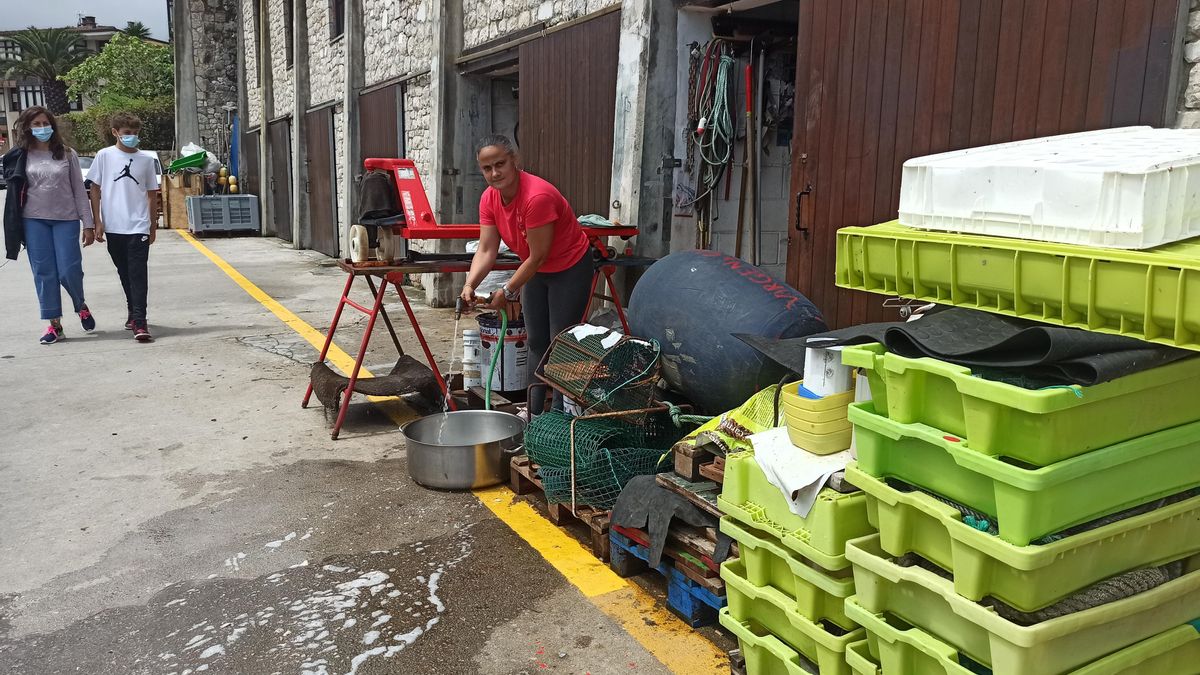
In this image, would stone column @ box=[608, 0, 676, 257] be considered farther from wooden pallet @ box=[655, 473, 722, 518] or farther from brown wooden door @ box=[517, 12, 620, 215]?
wooden pallet @ box=[655, 473, 722, 518]

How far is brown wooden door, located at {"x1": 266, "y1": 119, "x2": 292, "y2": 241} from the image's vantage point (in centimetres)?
1778

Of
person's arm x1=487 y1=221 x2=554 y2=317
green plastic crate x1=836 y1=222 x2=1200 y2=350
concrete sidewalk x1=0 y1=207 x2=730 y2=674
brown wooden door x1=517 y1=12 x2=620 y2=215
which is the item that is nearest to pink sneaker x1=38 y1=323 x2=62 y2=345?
concrete sidewalk x1=0 y1=207 x2=730 y2=674

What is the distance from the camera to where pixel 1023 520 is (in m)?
1.97

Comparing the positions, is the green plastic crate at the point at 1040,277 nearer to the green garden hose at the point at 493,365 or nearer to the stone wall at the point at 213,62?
the green garden hose at the point at 493,365

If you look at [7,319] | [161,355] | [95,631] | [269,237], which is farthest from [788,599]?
[269,237]

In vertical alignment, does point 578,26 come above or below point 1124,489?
above

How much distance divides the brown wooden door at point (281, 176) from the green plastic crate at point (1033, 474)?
17184 mm

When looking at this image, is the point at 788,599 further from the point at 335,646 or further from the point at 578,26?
the point at 578,26

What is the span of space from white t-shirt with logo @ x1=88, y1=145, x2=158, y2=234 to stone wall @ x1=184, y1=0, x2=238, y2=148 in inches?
716

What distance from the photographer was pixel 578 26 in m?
7.34

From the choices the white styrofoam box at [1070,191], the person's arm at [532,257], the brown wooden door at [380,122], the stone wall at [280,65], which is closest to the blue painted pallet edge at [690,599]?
the white styrofoam box at [1070,191]

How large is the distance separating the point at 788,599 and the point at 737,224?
447cm

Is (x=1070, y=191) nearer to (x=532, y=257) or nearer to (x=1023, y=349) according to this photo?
(x=1023, y=349)

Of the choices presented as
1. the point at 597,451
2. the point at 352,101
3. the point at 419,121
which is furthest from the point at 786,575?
the point at 352,101
